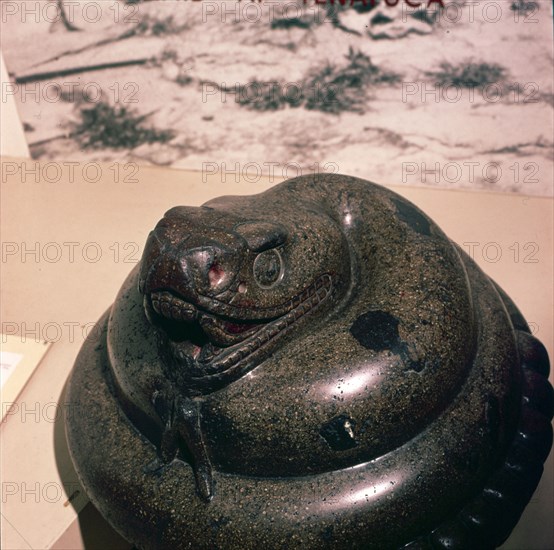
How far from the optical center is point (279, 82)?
434 centimetres

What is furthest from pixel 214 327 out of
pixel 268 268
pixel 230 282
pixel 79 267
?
pixel 79 267

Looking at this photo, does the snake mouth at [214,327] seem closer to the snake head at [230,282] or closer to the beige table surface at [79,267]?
the snake head at [230,282]

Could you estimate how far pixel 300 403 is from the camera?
2082 millimetres

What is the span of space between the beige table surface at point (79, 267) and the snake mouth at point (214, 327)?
102 centimetres

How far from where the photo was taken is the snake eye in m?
2.16

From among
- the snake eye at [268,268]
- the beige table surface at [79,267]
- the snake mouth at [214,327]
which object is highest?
the snake eye at [268,268]

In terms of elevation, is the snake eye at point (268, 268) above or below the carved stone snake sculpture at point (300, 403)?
above

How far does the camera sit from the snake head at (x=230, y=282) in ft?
6.76

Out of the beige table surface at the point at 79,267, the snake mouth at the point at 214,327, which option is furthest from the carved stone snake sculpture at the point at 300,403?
the beige table surface at the point at 79,267

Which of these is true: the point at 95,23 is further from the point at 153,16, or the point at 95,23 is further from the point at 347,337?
the point at 347,337

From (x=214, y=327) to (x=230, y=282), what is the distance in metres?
0.14

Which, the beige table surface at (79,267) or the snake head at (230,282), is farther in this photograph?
the beige table surface at (79,267)

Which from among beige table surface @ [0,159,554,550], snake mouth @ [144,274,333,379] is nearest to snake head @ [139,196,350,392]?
snake mouth @ [144,274,333,379]

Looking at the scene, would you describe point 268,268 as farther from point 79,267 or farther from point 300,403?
point 79,267
